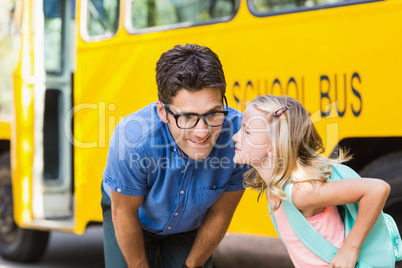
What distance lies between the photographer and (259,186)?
2.41 m

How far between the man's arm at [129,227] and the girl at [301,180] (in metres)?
0.63

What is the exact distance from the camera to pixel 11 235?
5.82 metres

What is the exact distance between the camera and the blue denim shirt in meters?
2.55

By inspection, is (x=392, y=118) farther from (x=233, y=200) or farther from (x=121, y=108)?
(x=121, y=108)

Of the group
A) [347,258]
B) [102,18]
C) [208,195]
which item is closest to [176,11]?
[102,18]

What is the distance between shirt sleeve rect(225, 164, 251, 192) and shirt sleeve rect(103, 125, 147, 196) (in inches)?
16.0

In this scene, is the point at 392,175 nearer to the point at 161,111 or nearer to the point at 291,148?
the point at 291,148

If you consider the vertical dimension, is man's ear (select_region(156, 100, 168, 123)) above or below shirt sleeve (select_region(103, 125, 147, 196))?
above

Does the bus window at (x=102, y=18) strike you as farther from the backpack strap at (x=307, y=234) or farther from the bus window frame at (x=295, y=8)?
the backpack strap at (x=307, y=234)

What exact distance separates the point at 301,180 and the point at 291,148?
12 centimetres

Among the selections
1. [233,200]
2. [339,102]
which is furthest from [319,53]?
[233,200]

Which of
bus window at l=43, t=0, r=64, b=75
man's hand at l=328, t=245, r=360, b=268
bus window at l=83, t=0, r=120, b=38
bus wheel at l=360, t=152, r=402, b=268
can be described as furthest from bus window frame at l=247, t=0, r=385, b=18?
bus window at l=43, t=0, r=64, b=75

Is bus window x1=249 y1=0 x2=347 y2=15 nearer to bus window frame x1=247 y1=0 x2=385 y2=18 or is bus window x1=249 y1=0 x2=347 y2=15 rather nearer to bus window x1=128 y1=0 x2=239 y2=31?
bus window frame x1=247 y1=0 x2=385 y2=18

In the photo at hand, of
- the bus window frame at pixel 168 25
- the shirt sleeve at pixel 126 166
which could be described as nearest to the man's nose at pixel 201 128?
the shirt sleeve at pixel 126 166
